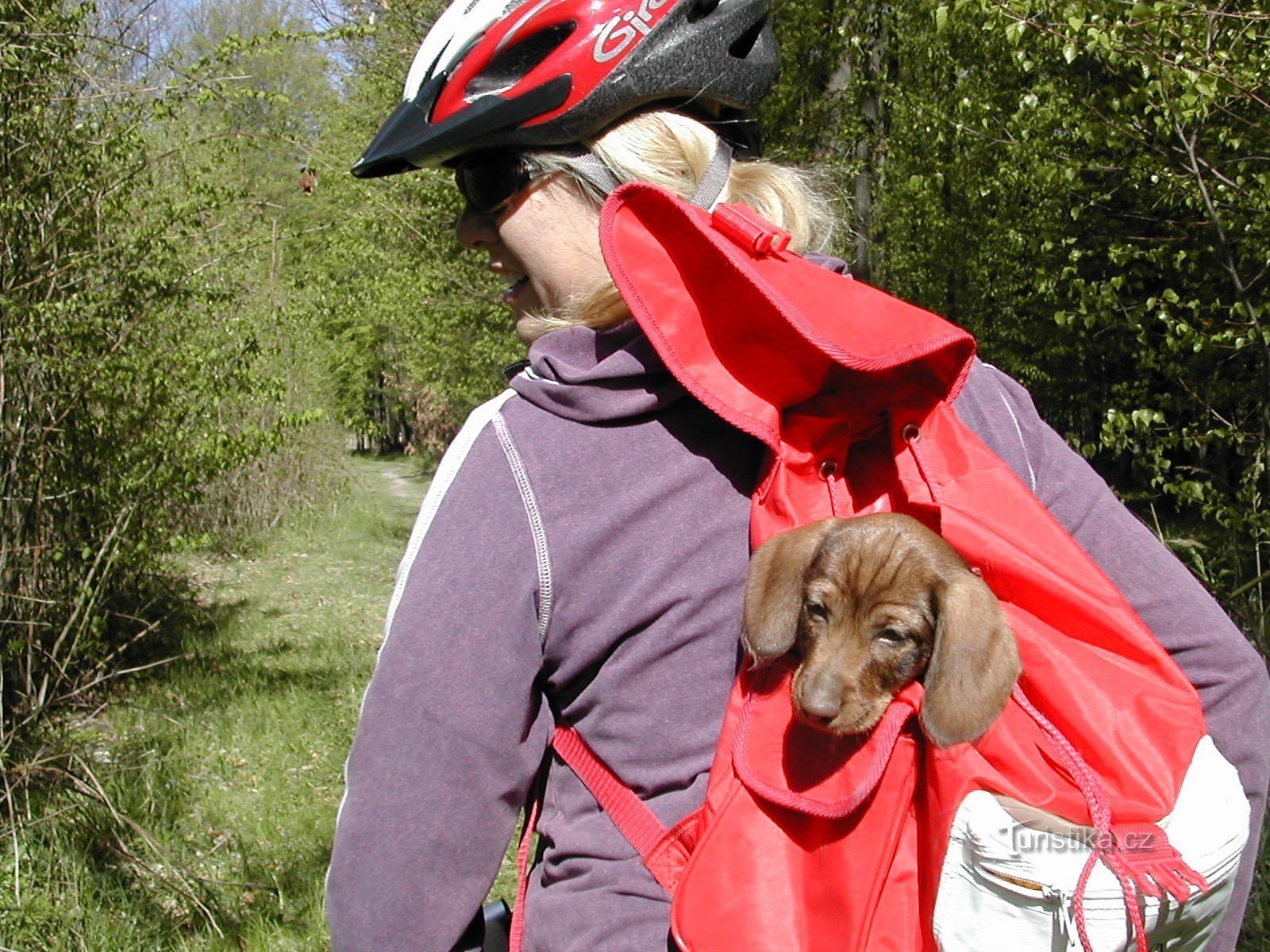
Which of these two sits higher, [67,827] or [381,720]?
[381,720]

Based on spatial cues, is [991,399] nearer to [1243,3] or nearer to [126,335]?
[1243,3]

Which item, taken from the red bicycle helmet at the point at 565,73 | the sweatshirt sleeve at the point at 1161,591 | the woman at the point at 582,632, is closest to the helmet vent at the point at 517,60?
the red bicycle helmet at the point at 565,73

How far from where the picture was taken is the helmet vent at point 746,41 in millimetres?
2316

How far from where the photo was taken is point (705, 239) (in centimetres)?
159

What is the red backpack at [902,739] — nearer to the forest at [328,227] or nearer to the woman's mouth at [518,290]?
the woman's mouth at [518,290]

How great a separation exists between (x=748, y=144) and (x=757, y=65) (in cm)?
22

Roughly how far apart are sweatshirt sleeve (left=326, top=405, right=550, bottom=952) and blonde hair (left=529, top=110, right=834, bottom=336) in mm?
480

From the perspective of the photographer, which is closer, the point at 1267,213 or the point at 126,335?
the point at 1267,213

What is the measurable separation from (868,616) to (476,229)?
104 centimetres

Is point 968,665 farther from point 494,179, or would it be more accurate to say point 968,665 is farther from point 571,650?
point 494,179

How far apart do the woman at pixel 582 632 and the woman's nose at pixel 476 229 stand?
278 millimetres

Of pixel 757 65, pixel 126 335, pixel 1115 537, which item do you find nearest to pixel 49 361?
pixel 126 335

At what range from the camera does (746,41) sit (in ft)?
7.77

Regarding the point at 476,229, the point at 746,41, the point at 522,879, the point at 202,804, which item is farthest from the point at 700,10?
the point at 202,804
